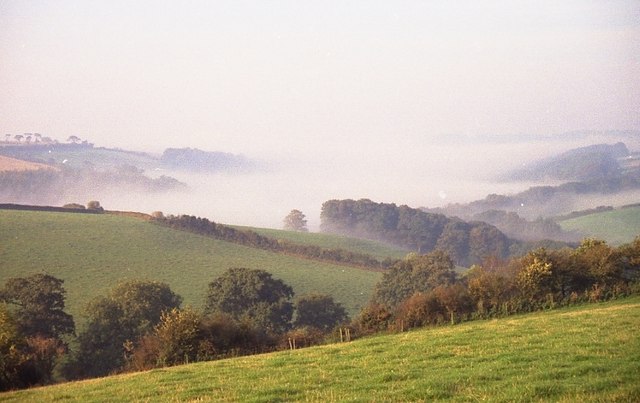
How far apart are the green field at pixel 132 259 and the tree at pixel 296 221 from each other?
2531 inches

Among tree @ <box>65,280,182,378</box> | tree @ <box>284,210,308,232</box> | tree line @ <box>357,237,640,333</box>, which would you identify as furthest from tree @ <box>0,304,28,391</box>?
tree @ <box>284,210,308,232</box>

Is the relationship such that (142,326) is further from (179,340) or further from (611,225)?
(611,225)

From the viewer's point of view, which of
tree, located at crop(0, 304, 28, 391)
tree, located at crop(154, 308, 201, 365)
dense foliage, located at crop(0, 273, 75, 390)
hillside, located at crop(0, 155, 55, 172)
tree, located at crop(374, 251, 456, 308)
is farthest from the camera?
hillside, located at crop(0, 155, 55, 172)

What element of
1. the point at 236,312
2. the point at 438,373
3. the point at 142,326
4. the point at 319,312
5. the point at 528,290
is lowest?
the point at 319,312

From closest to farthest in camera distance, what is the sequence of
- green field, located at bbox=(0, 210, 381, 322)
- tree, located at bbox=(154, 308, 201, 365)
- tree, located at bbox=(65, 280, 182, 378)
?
tree, located at bbox=(154, 308, 201, 365) < tree, located at bbox=(65, 280, 182, 378) < green field, located at bbox=(0, 210, 381, 322)

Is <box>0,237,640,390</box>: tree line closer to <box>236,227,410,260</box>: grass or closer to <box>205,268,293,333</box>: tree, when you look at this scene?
<box>205,268,293,333</box>: tree

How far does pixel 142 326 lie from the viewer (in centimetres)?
4916

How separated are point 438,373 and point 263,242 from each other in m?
74.9

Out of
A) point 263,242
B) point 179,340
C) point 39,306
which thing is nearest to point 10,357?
point 179,340

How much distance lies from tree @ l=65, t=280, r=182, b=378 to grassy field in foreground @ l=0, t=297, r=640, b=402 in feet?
84.0

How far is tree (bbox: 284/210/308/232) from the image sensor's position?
150825 mm

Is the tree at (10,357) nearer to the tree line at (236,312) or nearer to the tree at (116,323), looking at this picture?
the tree line at (236,312)

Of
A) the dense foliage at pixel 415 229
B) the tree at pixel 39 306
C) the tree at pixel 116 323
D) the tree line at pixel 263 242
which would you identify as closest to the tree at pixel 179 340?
the tree at pixel 116 323

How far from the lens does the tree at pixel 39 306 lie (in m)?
51.2
